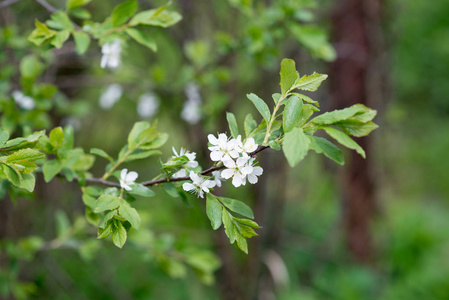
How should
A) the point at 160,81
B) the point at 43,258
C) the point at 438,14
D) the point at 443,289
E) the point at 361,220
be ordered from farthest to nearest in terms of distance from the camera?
the point at 438,14 < the point at 361,220 < the point at 443,289 < the point at 43,258 < the point at 160,81

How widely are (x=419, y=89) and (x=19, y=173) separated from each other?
786 centimetres

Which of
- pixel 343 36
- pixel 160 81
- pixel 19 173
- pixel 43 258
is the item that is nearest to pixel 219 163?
pixel 19 173

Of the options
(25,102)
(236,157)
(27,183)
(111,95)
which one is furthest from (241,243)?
(111,95)

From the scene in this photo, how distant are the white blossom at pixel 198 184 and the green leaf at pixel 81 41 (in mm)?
423

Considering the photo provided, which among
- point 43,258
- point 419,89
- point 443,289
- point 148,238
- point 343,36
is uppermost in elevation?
point 343,36

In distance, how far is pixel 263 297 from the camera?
2254 mm

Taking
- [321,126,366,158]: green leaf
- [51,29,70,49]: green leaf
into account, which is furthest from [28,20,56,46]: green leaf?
[321,126,366,158]: green leaf

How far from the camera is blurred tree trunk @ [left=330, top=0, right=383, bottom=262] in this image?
7.84 ft

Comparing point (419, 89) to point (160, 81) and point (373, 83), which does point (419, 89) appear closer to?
point (373, 83)

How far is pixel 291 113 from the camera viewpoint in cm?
63

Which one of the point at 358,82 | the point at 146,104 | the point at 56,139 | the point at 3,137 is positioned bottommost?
the point at 358,82

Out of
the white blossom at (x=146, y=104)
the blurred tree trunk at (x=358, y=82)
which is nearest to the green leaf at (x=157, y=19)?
the white blossom at (x=146, y=104)

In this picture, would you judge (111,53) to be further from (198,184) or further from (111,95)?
(111,95)

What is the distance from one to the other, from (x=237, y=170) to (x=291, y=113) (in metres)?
0.12
